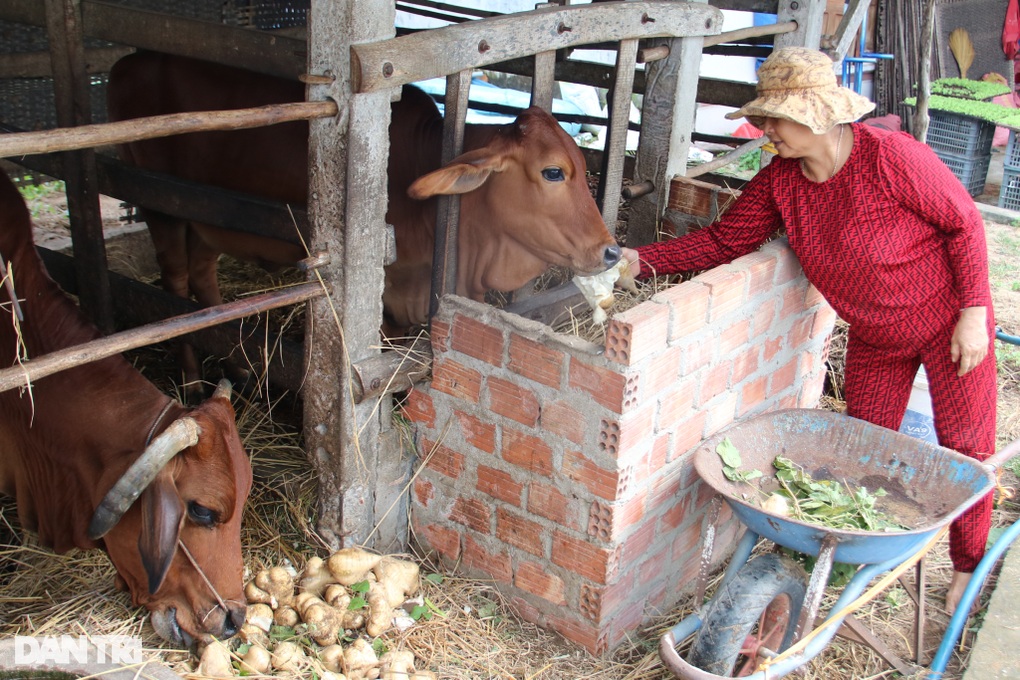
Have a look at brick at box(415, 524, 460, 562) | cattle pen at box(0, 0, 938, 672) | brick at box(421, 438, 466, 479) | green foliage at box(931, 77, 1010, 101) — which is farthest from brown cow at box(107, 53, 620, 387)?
green foliage at box(931, 77, 1010, 101)

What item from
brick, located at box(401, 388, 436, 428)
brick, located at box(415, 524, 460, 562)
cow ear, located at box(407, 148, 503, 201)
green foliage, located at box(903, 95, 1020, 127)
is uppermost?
cow ear, located at box(407, 148, 503, 201)

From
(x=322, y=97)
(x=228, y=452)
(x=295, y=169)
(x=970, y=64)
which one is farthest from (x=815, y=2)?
(x=970, y=64)

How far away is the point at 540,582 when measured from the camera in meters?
3.61

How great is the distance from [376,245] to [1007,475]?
3.54 m

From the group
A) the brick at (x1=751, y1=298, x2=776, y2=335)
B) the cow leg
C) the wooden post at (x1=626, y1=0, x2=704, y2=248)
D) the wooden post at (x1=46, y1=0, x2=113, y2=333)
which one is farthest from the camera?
the cow leg

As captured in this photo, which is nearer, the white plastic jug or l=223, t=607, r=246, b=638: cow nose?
l=223, t=607, r=246, b=638: cow nose

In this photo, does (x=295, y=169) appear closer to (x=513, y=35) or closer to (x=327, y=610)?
(x=513, y=35)

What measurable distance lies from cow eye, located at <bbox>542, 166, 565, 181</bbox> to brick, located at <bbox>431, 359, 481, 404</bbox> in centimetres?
83

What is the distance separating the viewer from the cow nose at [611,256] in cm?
375

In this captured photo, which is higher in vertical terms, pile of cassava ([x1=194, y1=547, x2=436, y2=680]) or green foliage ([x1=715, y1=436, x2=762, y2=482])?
green foliage ([x1=715, y1=436, x2=762, y2=482])

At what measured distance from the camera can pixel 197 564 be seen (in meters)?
2.90

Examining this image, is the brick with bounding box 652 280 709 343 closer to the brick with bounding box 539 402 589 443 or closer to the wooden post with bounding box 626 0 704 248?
the brick with bounding box 539 402 589 443

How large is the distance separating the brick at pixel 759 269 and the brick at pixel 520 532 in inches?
45.7

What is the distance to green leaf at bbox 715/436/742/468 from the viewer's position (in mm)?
3416
